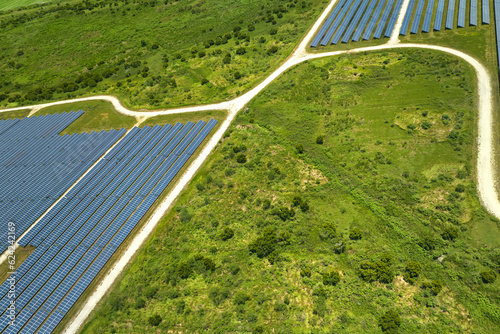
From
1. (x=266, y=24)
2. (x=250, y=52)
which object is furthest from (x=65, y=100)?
(x=266, y=24)

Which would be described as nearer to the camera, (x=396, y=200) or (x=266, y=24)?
(x=396, y=200)

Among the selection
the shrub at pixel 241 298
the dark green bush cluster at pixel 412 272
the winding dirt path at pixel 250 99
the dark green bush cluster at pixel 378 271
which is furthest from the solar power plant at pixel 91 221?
A: the dark green bush cluster at pixel 412 272

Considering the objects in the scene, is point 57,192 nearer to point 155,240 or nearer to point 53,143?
point 53,143

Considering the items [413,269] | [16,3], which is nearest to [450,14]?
[413,269]

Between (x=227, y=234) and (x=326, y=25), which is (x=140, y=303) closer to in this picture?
(x=227, y=234)

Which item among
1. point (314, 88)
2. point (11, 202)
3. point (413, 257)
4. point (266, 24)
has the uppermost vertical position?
point (266, 24)

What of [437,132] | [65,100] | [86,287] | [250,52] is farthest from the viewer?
[250,52]
